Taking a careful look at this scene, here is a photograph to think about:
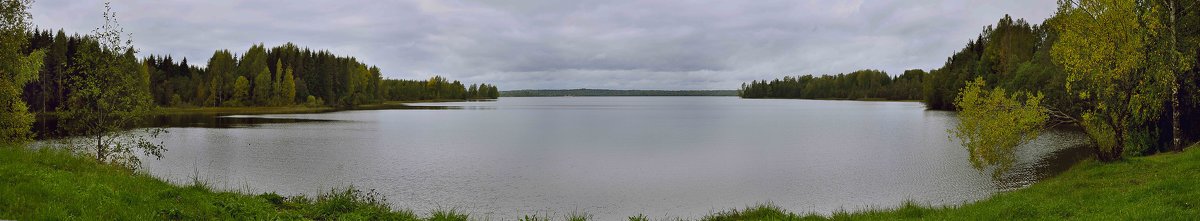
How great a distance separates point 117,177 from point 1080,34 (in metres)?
29.3

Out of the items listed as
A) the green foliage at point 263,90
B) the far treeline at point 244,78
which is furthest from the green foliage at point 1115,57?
the green foliage at point 263,90

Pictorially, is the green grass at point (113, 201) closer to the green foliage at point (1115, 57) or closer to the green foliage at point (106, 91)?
the green foliage at point (106, 91)

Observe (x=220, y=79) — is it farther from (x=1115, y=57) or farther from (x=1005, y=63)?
(x=1115, y=57)

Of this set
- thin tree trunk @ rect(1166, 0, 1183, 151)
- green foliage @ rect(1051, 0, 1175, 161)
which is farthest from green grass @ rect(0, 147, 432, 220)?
thin tree trunk @ rect(1166, 0, 1183, 151)

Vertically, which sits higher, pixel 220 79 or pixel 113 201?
pixel 220 79

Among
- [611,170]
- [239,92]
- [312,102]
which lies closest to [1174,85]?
[611,170]

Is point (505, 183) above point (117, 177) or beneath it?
beneath

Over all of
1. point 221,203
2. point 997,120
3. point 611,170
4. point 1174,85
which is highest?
point 1174,85

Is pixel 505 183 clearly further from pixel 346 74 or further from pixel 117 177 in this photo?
pixel 346 74

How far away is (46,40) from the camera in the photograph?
92.9 metres

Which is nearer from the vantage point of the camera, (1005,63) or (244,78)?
(1005,63)

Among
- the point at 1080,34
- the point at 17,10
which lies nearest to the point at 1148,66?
the point at 1080,34

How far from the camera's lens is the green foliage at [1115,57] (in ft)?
75.9

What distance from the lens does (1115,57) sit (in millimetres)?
23344
